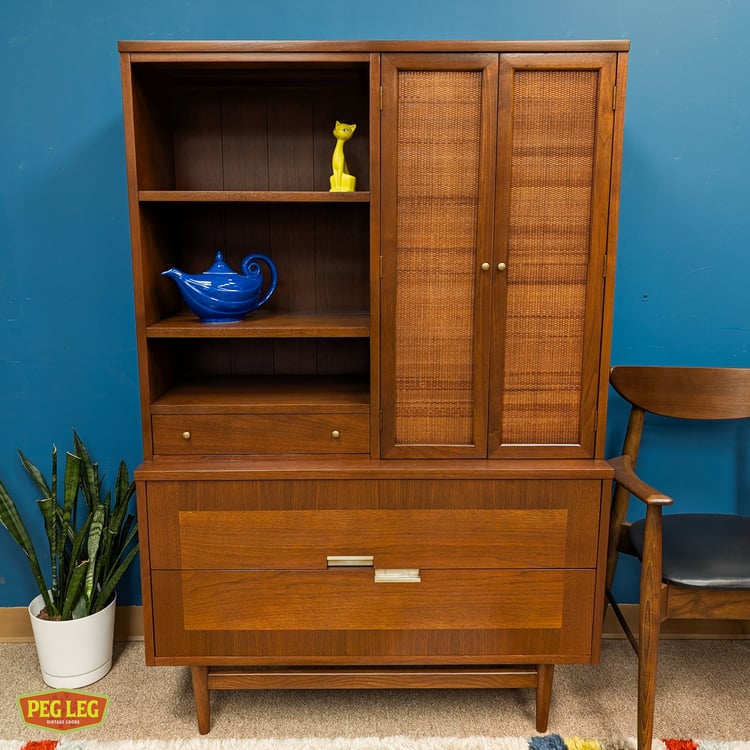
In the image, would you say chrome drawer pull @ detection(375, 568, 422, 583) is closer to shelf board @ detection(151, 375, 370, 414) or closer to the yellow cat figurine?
shelf board @ detection(151, 375, 370, 414)

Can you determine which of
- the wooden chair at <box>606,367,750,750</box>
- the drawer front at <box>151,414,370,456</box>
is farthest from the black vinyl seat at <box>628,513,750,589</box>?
the drawer front at <box>151,414,370,456</box>

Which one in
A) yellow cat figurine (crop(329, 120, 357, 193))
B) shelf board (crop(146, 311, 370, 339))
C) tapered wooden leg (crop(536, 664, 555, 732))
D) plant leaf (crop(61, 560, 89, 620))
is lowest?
tapered wooden leg (crop(536, 664, 555, 732))

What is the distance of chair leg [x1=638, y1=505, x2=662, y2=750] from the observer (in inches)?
50.2

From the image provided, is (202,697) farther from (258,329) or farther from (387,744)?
(258,329)

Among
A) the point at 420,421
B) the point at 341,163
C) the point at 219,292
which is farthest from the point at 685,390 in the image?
the point at 219,292

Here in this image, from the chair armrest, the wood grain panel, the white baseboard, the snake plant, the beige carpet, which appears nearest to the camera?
the chair armrest

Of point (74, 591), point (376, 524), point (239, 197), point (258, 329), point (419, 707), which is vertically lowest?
point (419, 707)

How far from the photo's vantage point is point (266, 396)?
1.43 m

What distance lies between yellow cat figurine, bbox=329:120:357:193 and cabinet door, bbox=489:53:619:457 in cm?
33

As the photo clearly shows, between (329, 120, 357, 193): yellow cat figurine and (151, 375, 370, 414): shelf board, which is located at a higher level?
(329, 120, 357, 193): yellow cat figurine

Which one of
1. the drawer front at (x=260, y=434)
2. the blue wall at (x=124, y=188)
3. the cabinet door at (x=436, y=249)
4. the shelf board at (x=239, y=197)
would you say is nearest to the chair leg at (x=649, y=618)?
the cabinet door at (x=436, y=249)

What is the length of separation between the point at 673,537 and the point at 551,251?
66cm

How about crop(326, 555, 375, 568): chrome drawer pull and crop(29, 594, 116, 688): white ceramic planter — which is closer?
crop(326, 555, 375, 568): chrome drawer pull

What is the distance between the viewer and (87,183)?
1589 mm
